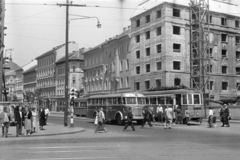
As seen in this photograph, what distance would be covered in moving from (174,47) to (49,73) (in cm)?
5181

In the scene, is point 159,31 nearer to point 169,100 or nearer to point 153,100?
point 153,100

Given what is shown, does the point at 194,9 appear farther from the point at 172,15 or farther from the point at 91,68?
the point at 91,68

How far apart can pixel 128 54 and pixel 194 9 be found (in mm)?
13535

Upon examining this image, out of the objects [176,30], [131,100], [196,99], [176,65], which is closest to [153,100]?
[196,99]

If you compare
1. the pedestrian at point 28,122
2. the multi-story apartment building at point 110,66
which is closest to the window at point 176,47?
the multi-story apartment building at point 110,66

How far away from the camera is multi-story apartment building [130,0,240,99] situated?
161 ft

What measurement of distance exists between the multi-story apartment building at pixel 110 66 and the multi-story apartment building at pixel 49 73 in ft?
59.2

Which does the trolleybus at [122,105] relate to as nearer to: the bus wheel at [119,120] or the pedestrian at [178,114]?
the bus wheel at [119,120]

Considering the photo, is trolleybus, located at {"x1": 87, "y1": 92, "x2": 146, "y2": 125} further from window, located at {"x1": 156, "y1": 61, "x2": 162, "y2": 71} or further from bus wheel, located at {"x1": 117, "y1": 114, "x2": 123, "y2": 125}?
window, located at {"x1": 156, "y1": 61, "x2": 162, "y2": 71}

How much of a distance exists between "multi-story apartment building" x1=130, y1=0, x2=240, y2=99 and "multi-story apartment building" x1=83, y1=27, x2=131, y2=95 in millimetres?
3180

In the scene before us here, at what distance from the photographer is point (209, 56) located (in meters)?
51.5

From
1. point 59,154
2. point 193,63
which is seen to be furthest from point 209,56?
point 59,154

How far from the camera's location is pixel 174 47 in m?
50.1

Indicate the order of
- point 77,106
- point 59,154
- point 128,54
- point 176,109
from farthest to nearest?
point 128,54 < point 77,106 < point 176,109 < point 59,154
